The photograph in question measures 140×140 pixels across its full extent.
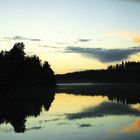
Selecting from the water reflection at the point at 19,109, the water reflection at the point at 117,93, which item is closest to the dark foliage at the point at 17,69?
the water reflection at the point at 19,109

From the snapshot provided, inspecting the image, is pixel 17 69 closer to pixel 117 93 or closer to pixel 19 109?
pixel 117 93

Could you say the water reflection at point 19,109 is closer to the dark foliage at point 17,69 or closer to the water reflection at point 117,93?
→ the dark foliage at point 17,69

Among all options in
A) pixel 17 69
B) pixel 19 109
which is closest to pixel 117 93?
pixel 17 69

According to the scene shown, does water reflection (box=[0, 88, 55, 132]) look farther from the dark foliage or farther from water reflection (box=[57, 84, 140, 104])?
water reflection (box=[57, 84, 140, 104])

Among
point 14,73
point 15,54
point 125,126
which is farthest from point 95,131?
point 15,54

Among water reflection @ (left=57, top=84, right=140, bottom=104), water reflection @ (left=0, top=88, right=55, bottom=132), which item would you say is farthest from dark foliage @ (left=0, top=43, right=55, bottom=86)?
water reflection @ (left=57, top=84, right=140, bottom=104)

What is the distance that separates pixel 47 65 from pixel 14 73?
56909 millimetres

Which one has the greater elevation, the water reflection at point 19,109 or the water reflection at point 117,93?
the water reflection at point 19,109

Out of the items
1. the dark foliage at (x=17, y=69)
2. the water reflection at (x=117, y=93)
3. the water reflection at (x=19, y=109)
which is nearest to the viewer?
the water reflection at (x=19, y=109)

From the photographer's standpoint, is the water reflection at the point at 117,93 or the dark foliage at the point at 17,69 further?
the dark foliage at the point at 17,69

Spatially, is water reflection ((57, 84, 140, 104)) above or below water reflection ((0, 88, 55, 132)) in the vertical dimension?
below

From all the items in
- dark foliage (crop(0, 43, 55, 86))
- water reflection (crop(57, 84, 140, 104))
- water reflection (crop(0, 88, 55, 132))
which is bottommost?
water reflection (crop(57, 84, 140, 104))

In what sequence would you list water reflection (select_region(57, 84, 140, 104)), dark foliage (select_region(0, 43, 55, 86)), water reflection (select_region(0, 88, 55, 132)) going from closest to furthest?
water reflection (select_region(0, 88, 55, 132)) → water reflection (select_region(57, 84, 140, 104)) → dark foliage (select_region(0, 43, 55, 86))

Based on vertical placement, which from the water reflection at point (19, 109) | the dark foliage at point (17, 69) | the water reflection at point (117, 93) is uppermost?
the dark foliage at point (17, 69)
